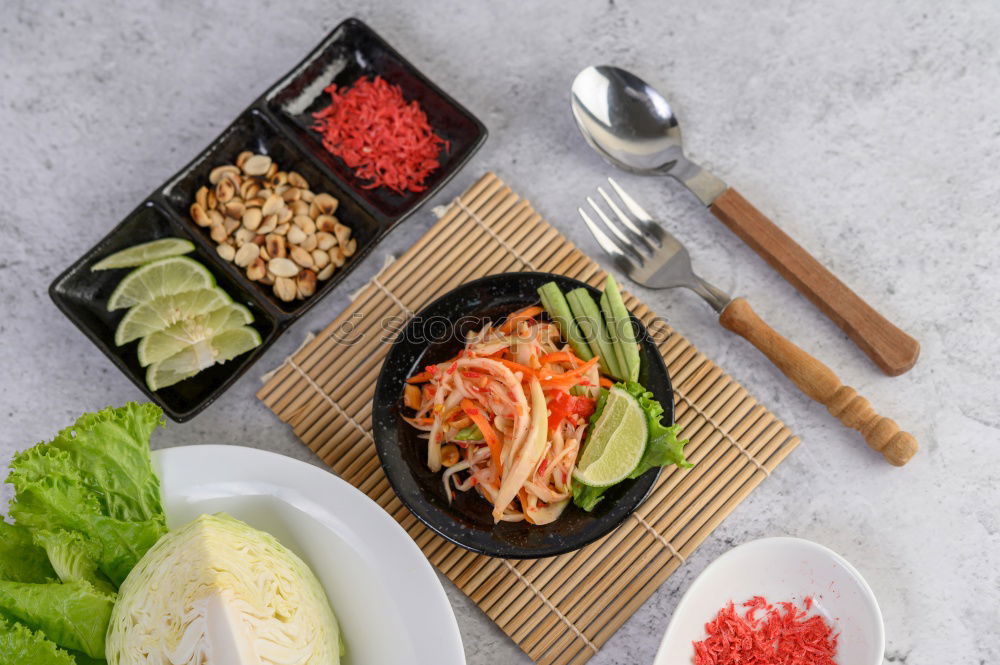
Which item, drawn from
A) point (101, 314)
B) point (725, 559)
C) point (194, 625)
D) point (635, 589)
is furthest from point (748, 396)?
point (101, 314)

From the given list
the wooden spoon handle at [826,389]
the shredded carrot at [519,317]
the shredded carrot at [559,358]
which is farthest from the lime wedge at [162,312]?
the wooden spoon handle at [826,389]

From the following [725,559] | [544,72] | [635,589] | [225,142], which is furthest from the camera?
[544,72]

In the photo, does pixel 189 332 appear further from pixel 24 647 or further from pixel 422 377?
pixel 24 647

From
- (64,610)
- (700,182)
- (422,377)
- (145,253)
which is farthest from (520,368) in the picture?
(64,610)

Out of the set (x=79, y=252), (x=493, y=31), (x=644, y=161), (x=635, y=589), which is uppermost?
(x=79, y=252)

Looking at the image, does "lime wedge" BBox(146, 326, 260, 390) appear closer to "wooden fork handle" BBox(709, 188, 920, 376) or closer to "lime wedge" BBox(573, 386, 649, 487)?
"lime wedge" BBox(573, 386, 649, 487)

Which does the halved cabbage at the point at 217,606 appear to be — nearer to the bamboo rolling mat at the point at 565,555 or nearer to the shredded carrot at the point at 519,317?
the bamboo rolling mat at the point at 565,555

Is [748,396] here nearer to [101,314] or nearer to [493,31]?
[493,31]
